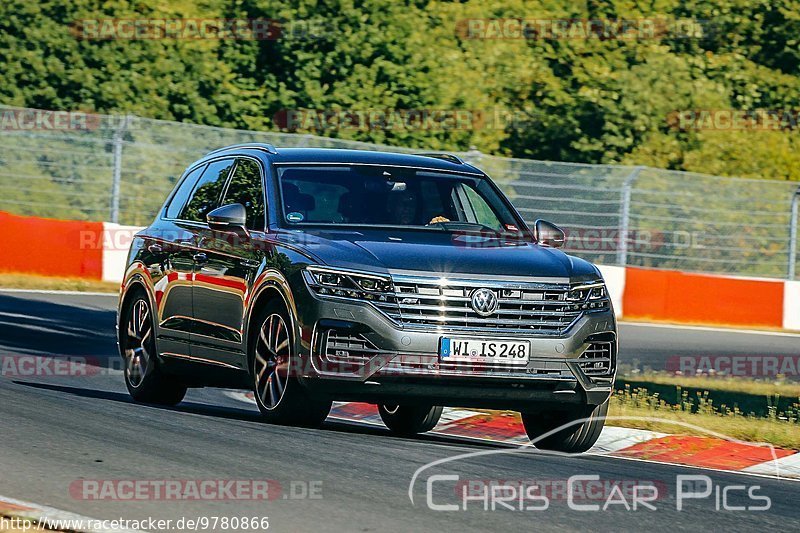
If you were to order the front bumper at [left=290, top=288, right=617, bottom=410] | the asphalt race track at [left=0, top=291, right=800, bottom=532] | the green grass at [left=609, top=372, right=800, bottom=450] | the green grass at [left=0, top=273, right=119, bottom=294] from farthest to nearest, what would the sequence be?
1. the green grass at [left=0, top=273, right=119, bottom=294]
2. the green grass at [left=609, top=372, right=800, bottom=450]
3. the front bumper at [left=290, top=288, right=617, bottom=410]
4. the asphalt race track at [left=0, top=291, right=800, bottom=532]

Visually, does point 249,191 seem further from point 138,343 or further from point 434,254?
point 434,254

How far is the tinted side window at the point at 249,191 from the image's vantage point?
10.3 meters

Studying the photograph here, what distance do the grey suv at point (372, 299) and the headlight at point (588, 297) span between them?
0.4 inches

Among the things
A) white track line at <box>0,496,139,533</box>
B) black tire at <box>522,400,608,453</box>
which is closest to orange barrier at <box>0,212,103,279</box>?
black tire at <box>522,400,608,453</box>

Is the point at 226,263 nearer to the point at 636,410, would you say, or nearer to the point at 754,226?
the point at 636,410

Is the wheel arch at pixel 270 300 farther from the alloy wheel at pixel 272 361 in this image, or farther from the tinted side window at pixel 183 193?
the tinted side window at pixel 183 193

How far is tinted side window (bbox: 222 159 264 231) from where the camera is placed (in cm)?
1033

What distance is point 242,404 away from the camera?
12141 millimetres

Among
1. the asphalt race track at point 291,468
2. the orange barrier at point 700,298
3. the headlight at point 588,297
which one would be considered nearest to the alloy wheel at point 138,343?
the asphalt race track at point 291,468

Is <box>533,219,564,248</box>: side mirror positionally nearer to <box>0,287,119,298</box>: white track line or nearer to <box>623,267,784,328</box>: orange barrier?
Result: <box>0,287,119,298</box>: white track line

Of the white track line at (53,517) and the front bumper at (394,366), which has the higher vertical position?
the front bumper at (394,366)

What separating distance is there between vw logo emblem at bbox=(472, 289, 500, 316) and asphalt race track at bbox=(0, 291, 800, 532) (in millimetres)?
843

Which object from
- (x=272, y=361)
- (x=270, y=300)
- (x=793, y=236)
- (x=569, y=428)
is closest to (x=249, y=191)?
(x=270, y=300)

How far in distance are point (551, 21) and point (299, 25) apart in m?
8.00
